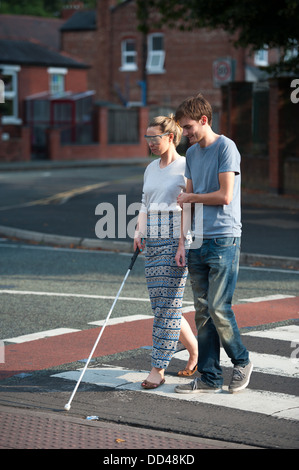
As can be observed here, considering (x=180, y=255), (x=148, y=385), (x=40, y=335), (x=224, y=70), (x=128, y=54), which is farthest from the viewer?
(x=128, y=54)

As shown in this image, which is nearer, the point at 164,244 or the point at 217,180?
the point at 217,180

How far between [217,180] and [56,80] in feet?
142

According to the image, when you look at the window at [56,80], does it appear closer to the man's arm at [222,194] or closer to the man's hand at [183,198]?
the man's hand at [183,198]

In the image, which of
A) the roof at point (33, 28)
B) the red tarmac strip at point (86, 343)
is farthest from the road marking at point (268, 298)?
the roof at point (33, 28)

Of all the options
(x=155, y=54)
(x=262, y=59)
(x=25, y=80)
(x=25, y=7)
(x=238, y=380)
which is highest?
(x=25, y=7)

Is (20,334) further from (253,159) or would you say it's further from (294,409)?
(253,159)

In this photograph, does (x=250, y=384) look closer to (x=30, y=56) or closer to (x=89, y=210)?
(x=89, y=210)

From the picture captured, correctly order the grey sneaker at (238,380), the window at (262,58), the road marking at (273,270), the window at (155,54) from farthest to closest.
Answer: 1. the window at (155,54)
2. the window at (262,58)
3. the road marking at (273,270)
4. the grey sneaker at (238,380)

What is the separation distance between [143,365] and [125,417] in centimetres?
141

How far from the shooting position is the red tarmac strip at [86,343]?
24.7 ft

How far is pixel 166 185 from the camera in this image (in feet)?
22.2

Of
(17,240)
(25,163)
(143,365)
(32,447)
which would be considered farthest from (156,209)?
(25,163)

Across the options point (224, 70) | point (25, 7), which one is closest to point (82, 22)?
point (25, 7)

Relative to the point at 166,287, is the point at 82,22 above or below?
above
